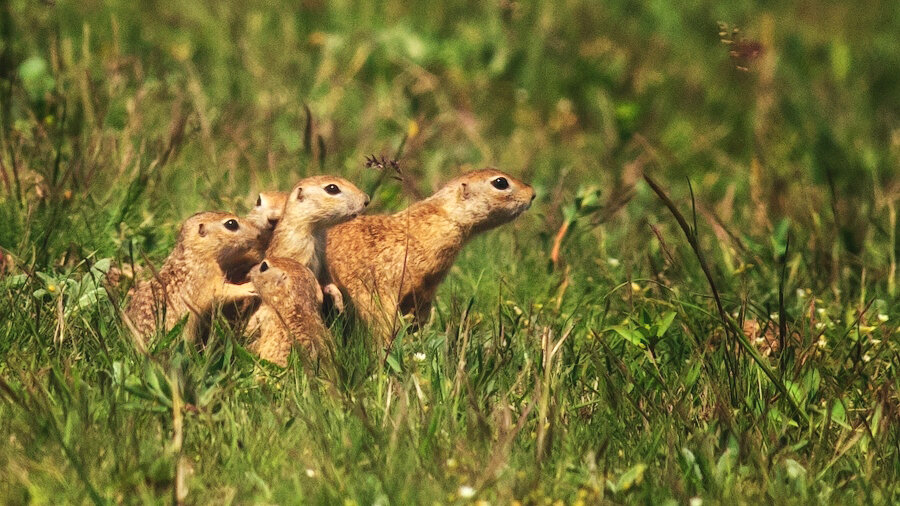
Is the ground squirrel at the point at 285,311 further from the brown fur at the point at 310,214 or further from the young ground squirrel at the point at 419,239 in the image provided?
the young ground squirrel at the point at 419,239

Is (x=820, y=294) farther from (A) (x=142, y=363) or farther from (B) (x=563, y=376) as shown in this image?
(A) (x=142, y=363)

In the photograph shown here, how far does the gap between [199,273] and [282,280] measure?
14.4 inches

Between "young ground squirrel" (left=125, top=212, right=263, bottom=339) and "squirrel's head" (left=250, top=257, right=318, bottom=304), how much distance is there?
0.07 metres

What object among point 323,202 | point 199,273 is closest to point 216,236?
point 199,273

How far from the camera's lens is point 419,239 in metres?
5.63

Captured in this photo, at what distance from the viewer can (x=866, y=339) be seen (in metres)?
5.02

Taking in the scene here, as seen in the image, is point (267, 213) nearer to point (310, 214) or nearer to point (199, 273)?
point (310, 214)

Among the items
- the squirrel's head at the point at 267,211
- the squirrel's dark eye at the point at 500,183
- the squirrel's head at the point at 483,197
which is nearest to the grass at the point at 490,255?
the squirrel's head at the point at 483,197

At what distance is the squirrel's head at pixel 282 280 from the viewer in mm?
4863

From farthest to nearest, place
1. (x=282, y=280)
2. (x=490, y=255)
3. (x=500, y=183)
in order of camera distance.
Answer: (x=490, y=255)
(x=500, y=183)
(x=282, y=280)

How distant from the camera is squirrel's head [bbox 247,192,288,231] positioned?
17.9 feet

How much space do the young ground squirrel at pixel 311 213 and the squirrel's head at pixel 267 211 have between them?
7cm

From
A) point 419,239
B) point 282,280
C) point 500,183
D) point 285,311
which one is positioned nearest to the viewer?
point 285,311

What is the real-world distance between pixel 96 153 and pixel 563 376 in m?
2.84
